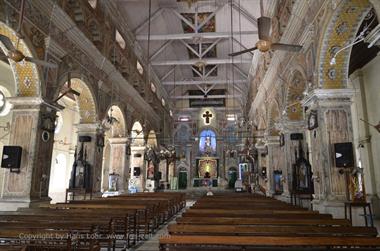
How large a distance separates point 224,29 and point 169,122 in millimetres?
13024

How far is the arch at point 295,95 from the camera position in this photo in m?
9.91

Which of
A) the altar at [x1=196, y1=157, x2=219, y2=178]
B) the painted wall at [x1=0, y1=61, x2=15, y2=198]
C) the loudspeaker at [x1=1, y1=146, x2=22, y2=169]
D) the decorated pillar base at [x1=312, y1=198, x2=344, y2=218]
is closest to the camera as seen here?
the decorated pillar base at [x1=312, y1=198, x2=344, y2=218]

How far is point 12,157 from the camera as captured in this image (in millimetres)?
7441

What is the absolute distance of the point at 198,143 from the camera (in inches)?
1158

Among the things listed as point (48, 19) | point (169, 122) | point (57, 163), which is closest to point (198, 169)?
point (169, 122)

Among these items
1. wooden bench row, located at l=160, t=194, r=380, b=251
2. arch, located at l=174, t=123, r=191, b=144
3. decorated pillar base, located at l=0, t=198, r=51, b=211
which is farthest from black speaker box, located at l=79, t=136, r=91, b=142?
arch, located at l=174, t=123, r=191, b=144

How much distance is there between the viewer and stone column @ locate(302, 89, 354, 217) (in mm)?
6793

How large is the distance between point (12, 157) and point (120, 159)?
765 centimetres

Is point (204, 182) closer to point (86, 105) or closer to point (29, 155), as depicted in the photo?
point (86, 105)

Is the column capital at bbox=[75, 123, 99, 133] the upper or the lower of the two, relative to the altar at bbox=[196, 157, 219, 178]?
upper

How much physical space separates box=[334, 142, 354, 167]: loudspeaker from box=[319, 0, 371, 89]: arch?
1.59m

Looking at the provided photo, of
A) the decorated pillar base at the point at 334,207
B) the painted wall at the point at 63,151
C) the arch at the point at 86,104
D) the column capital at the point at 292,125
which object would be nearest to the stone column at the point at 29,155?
the arch at the point at 86,104

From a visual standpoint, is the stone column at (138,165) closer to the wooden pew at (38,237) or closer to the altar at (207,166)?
the altar at (207,166)

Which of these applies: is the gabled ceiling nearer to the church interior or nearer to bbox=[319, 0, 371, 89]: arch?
the church interior
